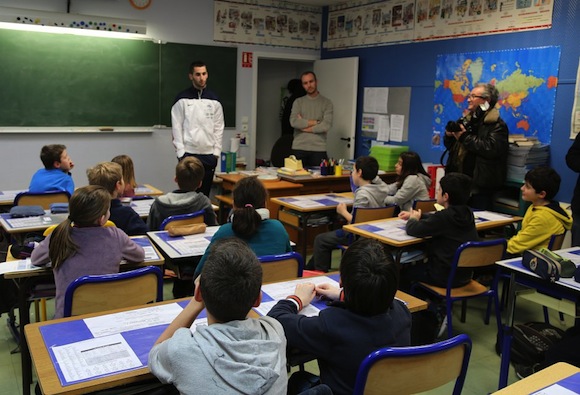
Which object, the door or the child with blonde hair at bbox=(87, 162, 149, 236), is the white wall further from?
the child with blonde hair at bbox=(87, 162, 149, 236)

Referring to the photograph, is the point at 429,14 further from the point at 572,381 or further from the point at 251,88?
the point at 572,381

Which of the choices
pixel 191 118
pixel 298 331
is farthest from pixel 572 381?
pixel 191 118

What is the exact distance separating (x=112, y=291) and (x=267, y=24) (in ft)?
18.8

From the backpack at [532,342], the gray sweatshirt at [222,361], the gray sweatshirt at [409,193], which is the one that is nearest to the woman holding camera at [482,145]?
the gray sweatshirt at [409,193]

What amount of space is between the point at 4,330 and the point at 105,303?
1596 mm

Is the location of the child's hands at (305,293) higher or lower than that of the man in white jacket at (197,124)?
lower

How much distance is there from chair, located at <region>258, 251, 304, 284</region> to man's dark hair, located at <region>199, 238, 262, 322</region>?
103 centimetres

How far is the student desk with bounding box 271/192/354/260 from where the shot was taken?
4.41 m

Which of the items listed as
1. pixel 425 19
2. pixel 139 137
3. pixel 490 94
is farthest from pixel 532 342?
pixel 139 137

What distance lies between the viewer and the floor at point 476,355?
112 inches

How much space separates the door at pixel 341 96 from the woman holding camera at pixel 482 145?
7.48ft

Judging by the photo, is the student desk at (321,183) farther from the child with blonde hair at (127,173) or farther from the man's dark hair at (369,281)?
the man's dark hair at (369,281)

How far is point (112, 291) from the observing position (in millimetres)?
2221

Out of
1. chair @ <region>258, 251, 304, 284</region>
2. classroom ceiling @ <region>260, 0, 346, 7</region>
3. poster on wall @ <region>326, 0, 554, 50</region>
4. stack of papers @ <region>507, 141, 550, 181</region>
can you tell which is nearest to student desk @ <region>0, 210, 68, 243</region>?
chair @ <region>258, 251, 304, 284</region>
